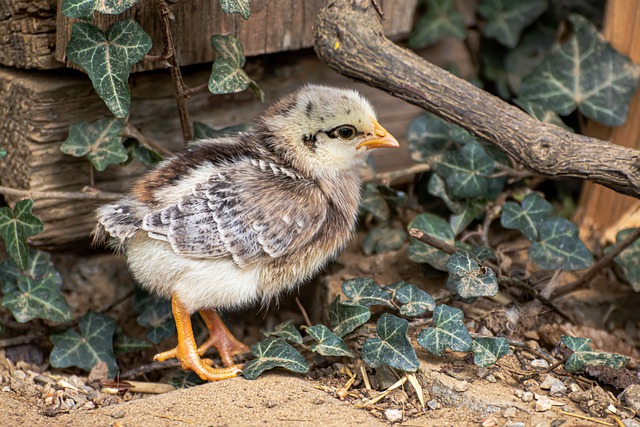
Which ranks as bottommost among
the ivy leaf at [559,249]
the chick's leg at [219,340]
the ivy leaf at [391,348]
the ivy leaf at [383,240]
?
the chick's leg at [219,340]

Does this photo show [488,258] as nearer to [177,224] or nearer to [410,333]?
[410,333]

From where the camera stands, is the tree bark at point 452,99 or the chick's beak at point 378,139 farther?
the chick's beak at point 378,139

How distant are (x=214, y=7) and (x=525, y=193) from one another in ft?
6.35

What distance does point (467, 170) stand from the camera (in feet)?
13.4

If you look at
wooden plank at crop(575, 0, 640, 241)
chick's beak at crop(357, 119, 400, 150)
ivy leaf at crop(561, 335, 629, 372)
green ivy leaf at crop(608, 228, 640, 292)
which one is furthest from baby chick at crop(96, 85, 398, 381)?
wooden plank at crop(575, 0, 640, 241)

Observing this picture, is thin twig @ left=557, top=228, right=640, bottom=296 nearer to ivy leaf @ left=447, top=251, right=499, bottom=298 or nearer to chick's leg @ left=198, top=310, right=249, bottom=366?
ivy leaf @ left=447, top=251, right=499, bottom=298

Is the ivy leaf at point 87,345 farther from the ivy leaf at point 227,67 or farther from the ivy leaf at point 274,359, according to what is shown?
the ivy leaf at point 227,67

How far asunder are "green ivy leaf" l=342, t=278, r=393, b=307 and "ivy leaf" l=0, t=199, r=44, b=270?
4.66 feet

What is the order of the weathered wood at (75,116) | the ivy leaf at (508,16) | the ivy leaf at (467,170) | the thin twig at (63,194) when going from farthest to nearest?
the ivy leaf at (508,16) < the ivy leaf at (467,170) < the weathered wood at (75,116) < the thin twig at (63,194)

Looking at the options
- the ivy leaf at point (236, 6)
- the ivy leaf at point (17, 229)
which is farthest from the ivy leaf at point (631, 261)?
the ivy leaf at point (17, 229)

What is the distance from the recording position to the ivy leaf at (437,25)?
4.67 m

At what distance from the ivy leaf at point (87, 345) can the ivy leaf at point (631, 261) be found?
259cm

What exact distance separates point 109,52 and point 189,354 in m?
1.38

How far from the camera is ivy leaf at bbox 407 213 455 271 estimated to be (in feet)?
12.8
